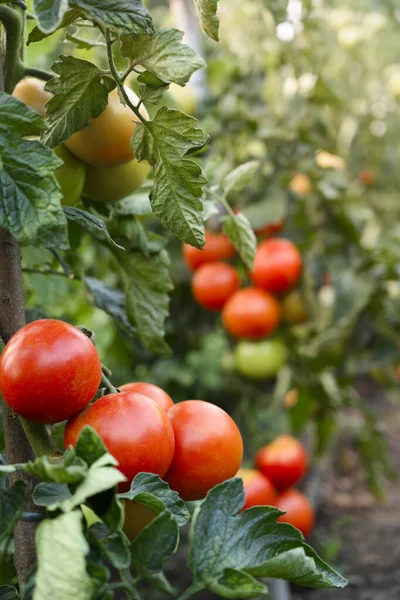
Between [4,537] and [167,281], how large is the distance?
1.24 feet

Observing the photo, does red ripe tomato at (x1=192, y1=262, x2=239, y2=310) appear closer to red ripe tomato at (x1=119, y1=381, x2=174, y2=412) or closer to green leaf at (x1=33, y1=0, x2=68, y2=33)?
red ripe tomato at (x1=119, y1=381, x2=174, y2=412)

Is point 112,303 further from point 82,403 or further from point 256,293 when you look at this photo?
point 256,293

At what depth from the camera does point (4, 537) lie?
46 cm

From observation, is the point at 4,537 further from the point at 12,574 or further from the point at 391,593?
the point at 391,593

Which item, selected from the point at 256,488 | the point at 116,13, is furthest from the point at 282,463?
the point at 116,13

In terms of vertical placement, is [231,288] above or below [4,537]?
below

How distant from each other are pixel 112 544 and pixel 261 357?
3.83 feet

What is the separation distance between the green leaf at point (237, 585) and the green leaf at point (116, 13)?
0.38 meters

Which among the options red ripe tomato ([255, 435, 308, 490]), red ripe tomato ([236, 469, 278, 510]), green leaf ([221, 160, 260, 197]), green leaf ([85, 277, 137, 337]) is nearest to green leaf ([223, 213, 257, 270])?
green leaf ([221, 160, 260, 197])

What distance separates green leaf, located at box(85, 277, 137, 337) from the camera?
0.81 meters

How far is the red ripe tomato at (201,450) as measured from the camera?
576 millimetres

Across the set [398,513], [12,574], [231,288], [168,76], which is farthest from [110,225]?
[398,513]

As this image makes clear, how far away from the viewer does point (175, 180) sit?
559 millimetres

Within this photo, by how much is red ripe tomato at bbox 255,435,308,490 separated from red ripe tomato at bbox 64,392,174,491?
1.12 meters
